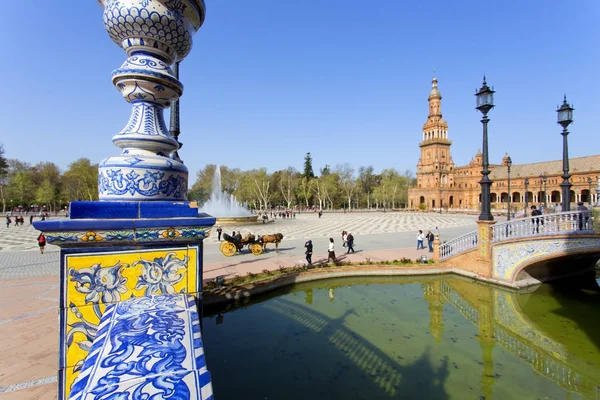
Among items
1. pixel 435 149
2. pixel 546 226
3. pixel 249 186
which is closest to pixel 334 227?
pixel 546 226

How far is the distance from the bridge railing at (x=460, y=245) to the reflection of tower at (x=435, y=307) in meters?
1.88

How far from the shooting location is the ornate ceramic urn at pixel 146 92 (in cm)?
199

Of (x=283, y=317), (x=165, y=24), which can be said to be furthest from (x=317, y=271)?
(x=165, y=24)

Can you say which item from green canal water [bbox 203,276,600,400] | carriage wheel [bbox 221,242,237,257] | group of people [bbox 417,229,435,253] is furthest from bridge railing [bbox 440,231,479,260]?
carriage wheel [bbox 221,242,237,257]

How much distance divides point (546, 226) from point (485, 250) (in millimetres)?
2093

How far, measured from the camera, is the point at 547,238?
1026 centimetres

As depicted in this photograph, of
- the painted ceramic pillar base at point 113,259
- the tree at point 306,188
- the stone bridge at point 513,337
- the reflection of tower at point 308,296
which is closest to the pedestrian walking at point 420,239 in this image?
the stone bridge at point 513,337

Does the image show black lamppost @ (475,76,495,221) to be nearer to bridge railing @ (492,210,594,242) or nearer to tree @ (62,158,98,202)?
bridge railing @ (492,210,594,242)

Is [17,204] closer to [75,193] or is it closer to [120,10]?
[75,193]

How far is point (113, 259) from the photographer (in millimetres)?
1647

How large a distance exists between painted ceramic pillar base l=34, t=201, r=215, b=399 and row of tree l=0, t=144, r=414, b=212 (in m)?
50.9

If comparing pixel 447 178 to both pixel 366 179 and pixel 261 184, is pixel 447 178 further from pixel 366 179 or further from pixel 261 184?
pixel 261 184

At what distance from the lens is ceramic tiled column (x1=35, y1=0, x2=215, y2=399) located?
62.0 inches

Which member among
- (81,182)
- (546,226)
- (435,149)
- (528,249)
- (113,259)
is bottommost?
(528,249)
